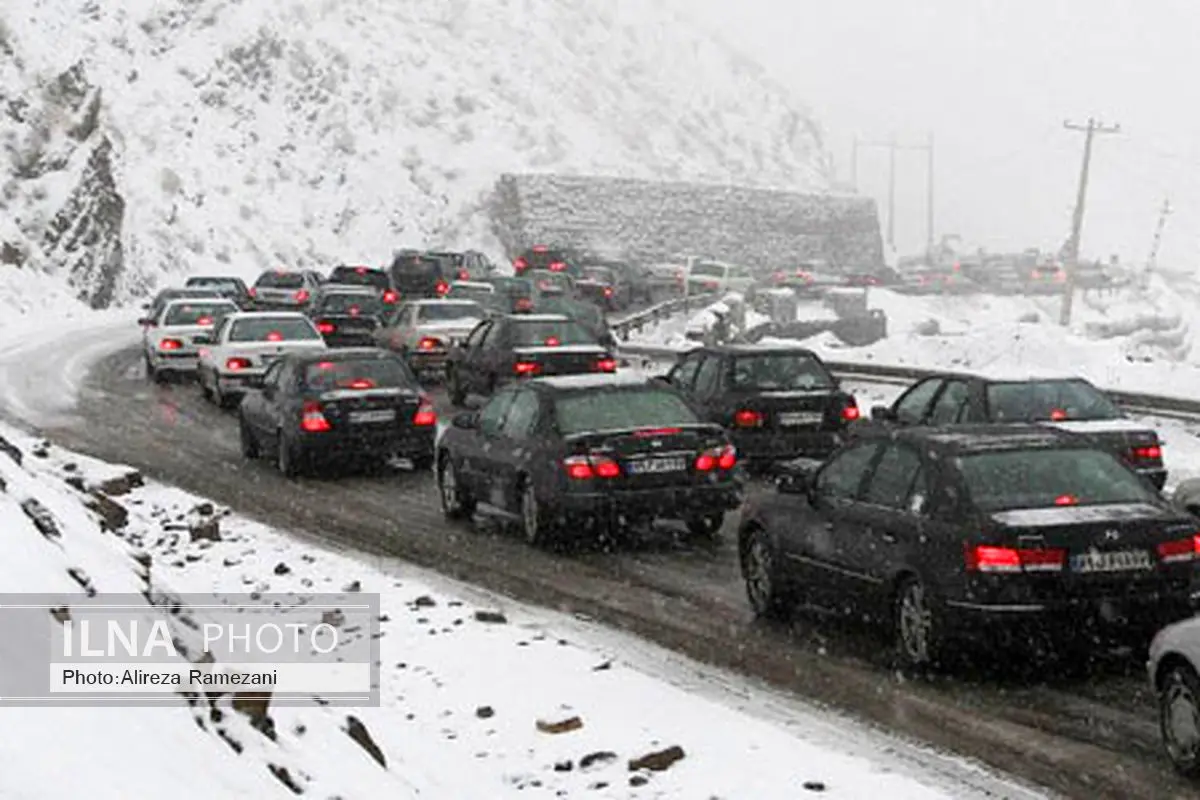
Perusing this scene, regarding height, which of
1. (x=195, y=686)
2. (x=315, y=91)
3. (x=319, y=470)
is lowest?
(x=319, y=470)

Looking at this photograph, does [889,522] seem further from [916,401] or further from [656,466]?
[916,401]

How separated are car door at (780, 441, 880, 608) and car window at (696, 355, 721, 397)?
7.89 meters

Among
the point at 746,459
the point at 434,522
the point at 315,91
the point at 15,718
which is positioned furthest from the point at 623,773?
the point at 315,91

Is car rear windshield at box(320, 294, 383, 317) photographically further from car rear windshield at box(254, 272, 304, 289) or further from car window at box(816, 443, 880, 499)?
car window at box(816, 443, 880, 499)

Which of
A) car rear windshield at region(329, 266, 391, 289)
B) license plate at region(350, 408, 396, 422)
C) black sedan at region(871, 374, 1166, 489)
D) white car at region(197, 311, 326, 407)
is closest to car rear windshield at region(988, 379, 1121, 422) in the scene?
black sedan at region(871, 374, 1166, 489)

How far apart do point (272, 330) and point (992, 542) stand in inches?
800

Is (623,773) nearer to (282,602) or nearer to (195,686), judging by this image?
(195,686)

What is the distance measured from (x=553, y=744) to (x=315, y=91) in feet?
252

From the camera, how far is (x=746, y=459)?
18734mm

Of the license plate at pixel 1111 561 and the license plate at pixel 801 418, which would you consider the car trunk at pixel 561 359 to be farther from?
the license plate at pixel 1111 561

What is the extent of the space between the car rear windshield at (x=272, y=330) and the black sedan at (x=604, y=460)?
1307 cm

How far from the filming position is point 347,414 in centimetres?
1945

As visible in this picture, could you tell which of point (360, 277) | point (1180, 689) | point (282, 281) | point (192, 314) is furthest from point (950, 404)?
point (360, 277)

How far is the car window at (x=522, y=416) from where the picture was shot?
15.0m
